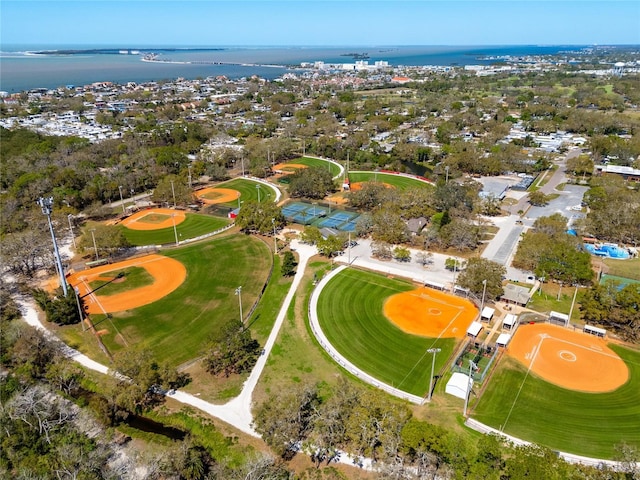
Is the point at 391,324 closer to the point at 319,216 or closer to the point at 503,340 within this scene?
the point at 503,340

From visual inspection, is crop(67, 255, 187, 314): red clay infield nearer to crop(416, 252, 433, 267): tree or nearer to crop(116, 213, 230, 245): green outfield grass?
crop(116, 213, 230, 245): green outfield grass

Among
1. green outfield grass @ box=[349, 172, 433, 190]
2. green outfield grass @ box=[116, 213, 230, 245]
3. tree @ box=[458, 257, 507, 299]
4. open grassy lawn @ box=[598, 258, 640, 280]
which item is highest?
tree @ box=[458, 257, 507, 299]

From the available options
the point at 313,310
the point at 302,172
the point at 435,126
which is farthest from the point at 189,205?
the point at 435,126

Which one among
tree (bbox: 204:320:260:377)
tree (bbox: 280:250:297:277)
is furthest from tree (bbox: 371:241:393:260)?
tree (bbox: 204:320:260:377)

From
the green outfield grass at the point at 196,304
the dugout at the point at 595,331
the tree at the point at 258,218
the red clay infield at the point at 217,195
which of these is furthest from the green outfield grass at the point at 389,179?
the dugout at the point at 595,331

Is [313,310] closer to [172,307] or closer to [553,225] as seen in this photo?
[172,307]
